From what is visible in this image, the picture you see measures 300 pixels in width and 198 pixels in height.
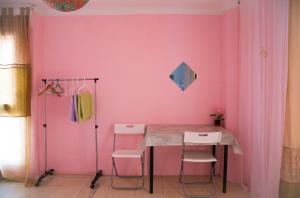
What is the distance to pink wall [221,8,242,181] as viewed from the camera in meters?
3.32

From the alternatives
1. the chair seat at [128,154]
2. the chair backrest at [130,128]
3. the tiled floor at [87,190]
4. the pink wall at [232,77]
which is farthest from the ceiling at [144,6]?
the tiled floor at [87,190]

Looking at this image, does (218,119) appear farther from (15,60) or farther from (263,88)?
(15,60)

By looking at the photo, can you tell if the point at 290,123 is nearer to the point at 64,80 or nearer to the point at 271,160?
the point at 271,160

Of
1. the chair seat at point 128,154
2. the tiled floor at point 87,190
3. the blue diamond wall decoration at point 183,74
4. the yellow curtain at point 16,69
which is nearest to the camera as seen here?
the tiled floor at point 87,190

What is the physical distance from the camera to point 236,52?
333 centimetres

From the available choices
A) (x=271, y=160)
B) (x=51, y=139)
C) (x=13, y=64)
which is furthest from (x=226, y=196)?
(x=13, y=64)

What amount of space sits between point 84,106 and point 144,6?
163 centimetres

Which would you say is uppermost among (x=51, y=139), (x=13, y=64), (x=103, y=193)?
A: (x=13, y=64)

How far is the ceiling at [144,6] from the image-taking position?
3.34m

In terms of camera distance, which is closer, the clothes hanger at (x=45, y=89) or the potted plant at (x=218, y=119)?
the clothes hanger at (x=45, y=89)

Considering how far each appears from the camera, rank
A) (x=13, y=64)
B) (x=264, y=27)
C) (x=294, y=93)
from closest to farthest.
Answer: (x=294, y=93), (x=264, y=27), (x=13, y=64)

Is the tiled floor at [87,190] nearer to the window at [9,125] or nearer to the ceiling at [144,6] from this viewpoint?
the window at [9,125]

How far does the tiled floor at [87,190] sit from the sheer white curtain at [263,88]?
614 millimetres

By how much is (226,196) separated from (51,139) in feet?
8.37
